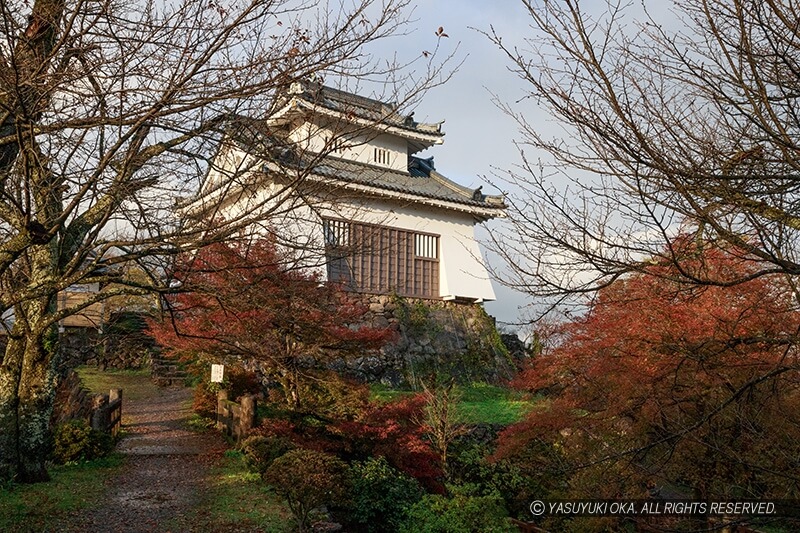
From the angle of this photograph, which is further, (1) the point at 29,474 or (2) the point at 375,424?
(2) the point at 375,424

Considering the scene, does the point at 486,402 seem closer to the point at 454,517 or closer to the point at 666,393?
the point at 454,517

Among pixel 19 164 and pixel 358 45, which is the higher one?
pixel 358 45

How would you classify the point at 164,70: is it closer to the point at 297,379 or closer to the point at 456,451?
the point at 297,379

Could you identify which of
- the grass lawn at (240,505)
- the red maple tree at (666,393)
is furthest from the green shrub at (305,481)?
the red maple tree at (666,393)

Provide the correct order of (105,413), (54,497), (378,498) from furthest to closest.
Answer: (105,413) → (378,498) → (54,497)

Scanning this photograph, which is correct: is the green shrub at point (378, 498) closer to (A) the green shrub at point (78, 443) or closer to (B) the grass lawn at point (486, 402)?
(B) the grass lawn at point (486, 402)

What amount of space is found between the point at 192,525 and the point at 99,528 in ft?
3.62

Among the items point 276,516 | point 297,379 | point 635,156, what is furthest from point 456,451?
point 635,156

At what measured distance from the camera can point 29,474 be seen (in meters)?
9.06

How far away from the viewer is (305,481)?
7734 millimetres

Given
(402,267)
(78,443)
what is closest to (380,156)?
(402,267)

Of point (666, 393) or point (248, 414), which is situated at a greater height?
point (666, 393)

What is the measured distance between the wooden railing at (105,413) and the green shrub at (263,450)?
3006 mm

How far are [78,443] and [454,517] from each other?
6.67 metres
